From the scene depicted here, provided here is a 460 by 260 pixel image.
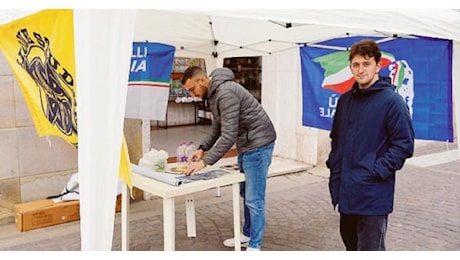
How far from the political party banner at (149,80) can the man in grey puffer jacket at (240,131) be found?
150 centimetres

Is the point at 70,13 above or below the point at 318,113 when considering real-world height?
above

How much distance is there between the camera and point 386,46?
14.7 feet

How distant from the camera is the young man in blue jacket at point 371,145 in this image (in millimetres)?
2832

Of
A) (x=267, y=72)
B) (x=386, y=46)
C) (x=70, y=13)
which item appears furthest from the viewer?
(x=267, y=72)

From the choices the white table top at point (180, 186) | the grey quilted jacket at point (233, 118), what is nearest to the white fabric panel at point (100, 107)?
the white table top at point (180, 186)

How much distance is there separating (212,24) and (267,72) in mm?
3076

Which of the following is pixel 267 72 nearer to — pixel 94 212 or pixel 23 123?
pixel 23 123

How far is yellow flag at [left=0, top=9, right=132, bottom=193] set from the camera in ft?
8.98

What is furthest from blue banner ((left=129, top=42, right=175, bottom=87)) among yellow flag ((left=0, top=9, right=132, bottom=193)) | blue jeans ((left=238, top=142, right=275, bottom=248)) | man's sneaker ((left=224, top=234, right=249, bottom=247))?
man's sneaker ((left=224, top=234, right=249, bottom=247))

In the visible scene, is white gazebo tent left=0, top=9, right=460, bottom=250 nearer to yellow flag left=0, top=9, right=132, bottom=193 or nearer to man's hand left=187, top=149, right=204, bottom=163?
yellow flag left=0, top=9, right=132, bottom=193

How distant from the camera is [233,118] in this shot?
3.75m
